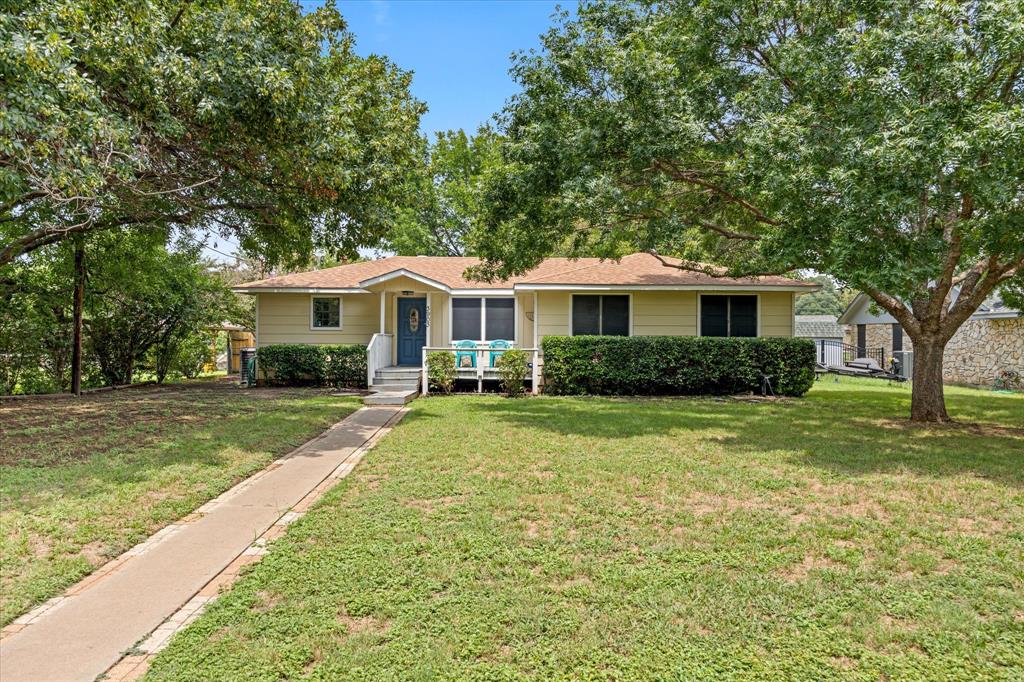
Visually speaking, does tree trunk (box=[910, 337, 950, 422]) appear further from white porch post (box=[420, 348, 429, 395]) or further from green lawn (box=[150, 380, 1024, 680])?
white porch post (box=[420, 348, 429, 395])

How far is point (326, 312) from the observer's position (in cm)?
1636

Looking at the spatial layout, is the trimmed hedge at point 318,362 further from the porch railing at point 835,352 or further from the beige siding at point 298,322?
the porch railing at point 835,352

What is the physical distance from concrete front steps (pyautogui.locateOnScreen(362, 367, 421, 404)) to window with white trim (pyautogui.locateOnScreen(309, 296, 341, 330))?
2.40 meters

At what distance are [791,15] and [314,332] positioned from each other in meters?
13.8

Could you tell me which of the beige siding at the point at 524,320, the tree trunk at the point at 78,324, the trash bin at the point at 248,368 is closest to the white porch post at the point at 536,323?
the beige siding at the point at 524,320

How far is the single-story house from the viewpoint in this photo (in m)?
→ 14.4

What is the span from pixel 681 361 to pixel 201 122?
1098 centimetres

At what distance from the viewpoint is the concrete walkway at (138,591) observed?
2551 mm

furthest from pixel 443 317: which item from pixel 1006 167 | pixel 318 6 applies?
pixel 1006 167

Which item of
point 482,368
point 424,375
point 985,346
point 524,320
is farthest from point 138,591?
point 985,346

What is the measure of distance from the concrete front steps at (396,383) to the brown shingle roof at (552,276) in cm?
261

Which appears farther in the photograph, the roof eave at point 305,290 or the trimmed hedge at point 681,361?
the roof eave at point 305,290

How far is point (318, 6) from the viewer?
30.1ft

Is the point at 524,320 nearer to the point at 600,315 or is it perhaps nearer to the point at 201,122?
the point at 600,315
